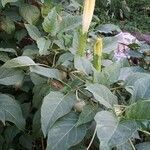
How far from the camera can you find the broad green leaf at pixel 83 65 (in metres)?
1.21

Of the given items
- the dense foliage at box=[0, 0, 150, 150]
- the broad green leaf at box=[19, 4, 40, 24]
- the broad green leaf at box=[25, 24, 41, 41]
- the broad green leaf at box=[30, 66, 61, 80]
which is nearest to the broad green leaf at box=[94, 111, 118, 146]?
the dense foliage at box=[0, 0, 150, 150]

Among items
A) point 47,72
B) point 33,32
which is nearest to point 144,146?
point 47,72

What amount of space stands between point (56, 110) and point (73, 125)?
59 mm

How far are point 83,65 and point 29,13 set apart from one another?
43 cm

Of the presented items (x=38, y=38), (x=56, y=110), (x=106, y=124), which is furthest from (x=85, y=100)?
(x=38, y=38)

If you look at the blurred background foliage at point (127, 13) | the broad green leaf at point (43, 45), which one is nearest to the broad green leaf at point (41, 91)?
the broad green leaf at point (43, 45)

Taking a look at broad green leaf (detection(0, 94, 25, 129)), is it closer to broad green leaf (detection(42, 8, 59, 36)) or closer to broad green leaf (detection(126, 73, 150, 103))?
broad green leaf (detection(42, 8, 59, 36))

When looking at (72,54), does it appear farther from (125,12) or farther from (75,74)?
(125,12)

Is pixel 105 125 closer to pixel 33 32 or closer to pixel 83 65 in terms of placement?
pixel 83 65

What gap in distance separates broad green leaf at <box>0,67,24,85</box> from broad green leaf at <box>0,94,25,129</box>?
3.1 inches

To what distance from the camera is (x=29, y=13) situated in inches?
61.3

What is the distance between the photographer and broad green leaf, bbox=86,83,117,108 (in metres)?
1.07

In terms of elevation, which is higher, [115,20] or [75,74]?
[75,74]

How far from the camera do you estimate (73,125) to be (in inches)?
44.0
